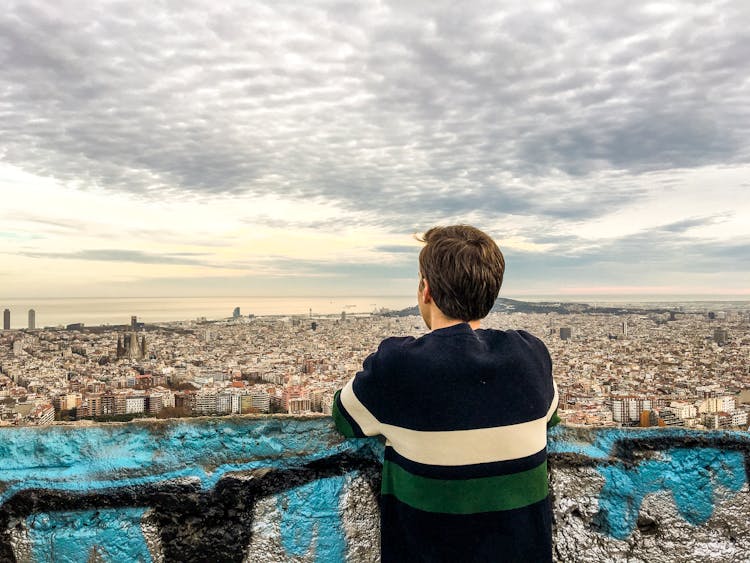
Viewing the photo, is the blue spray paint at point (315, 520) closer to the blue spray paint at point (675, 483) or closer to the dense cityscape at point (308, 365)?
the blue spray paint at point (675, 483)

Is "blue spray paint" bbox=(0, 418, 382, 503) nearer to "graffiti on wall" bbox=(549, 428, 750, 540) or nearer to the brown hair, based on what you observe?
the brown hair

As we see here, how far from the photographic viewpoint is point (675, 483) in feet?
6.37

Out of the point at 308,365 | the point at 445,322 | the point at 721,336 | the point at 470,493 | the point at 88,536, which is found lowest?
the point at 308,365

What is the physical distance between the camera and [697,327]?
3622cm

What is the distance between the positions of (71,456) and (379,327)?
4447 cm

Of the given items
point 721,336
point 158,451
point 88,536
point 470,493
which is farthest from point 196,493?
point 721,336

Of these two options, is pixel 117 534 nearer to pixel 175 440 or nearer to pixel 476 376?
pixel 175 440

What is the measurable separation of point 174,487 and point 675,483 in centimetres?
166

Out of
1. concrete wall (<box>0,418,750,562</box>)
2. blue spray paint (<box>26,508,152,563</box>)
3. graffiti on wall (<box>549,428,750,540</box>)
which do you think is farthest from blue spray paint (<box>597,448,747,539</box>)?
blue spray paint (<box>26,508,152,563</box>)

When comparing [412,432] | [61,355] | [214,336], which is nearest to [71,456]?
[412,432]

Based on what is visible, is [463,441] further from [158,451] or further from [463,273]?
[158,451]

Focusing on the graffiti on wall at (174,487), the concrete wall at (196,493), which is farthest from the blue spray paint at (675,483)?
the graffiti on wall at (174,487)

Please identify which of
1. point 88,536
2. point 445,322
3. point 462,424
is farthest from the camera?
point 88,536

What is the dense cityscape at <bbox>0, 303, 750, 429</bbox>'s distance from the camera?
51.5 feet
